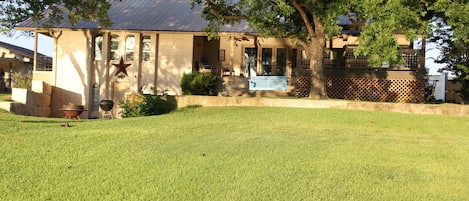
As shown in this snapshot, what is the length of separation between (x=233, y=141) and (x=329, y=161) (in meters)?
2.60

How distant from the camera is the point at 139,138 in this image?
38.5 ft

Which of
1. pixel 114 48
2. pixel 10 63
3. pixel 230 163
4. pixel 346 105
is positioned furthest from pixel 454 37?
pixel 10 63

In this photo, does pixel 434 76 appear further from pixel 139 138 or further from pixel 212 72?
pixel 139 138

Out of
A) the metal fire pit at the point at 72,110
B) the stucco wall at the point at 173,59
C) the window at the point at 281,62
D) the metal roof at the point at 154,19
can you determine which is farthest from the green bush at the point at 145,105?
the window at the point at 281,62

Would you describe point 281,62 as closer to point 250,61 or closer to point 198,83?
point 250,61

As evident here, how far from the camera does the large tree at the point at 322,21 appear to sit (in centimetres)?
1811

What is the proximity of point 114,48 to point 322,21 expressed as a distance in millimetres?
12767

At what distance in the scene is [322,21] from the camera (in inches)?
823

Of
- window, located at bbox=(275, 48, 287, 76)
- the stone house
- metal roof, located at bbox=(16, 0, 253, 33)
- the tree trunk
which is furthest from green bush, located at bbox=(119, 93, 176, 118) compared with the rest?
window, located at bbox=(275, 48, 287, 76)

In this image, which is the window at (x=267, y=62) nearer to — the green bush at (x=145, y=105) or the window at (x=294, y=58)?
the window at (x=294, y=58)

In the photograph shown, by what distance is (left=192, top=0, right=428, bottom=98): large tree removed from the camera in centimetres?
1811

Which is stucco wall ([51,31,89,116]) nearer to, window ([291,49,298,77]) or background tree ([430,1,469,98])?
window ([291,49,298,77])

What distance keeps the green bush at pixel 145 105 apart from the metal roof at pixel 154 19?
5.83 m

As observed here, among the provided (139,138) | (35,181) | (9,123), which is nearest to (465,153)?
(139,138)
